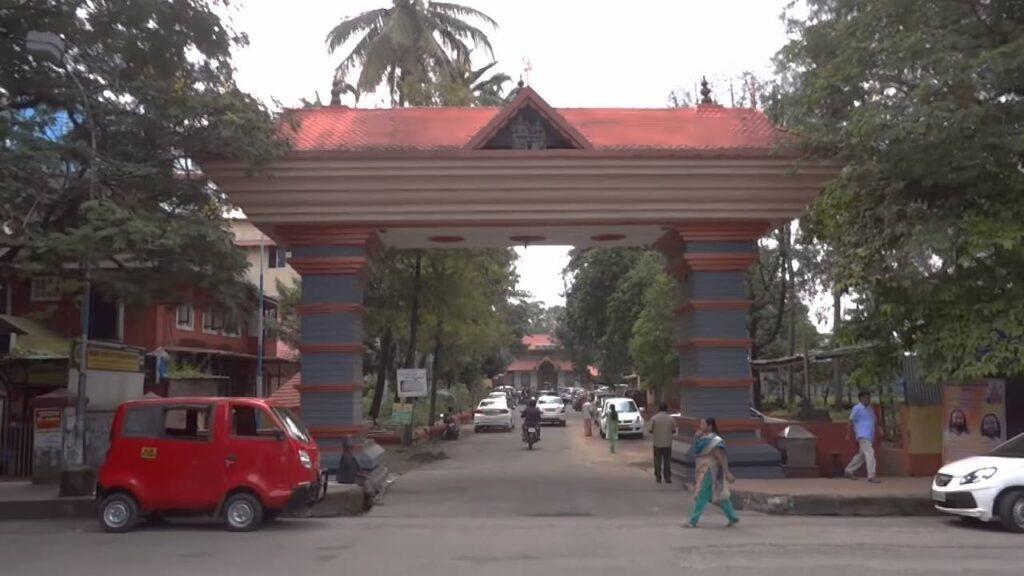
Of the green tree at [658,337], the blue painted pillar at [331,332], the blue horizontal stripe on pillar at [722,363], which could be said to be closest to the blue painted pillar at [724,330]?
the blue horizontal stripe on pillar at [722,363]

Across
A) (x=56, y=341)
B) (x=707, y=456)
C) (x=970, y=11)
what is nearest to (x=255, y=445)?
(x=707, y=456)

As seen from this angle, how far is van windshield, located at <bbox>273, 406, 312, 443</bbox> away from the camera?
13625 mm

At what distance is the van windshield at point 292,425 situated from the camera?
44.7ft

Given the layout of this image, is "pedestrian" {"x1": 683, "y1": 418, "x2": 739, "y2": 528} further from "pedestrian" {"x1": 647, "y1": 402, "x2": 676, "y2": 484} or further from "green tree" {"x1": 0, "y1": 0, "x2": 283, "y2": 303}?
"green tree" {"x1": 0, "y1": 0, "x2": 283, "y2": 303}

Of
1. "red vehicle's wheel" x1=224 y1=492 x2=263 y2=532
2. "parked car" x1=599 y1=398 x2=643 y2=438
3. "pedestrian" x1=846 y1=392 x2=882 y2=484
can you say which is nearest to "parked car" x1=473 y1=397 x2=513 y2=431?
"parked car" x1=599 y1=398 x2=643 y2=438

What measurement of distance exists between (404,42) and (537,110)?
609 inches

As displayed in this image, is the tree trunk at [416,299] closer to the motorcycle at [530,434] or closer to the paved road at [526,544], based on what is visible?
the motorcycle at [530,434]

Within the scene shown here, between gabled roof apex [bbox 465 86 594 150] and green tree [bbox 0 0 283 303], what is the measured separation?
11.6 ft

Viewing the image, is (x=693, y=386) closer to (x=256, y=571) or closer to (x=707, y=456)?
(x=707, y=456)

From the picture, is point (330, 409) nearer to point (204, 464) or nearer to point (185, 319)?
point (204, 464)

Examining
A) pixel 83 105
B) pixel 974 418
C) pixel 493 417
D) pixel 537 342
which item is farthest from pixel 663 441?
pixel 537 342

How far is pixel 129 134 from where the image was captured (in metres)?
16.2

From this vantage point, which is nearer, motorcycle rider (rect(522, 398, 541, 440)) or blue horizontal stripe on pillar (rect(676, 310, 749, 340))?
blue horizontal stripe on pillar (rect(676, 310, 749, 340))

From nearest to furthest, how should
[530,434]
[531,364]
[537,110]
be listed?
[537,110], [530,434], [531,364]
